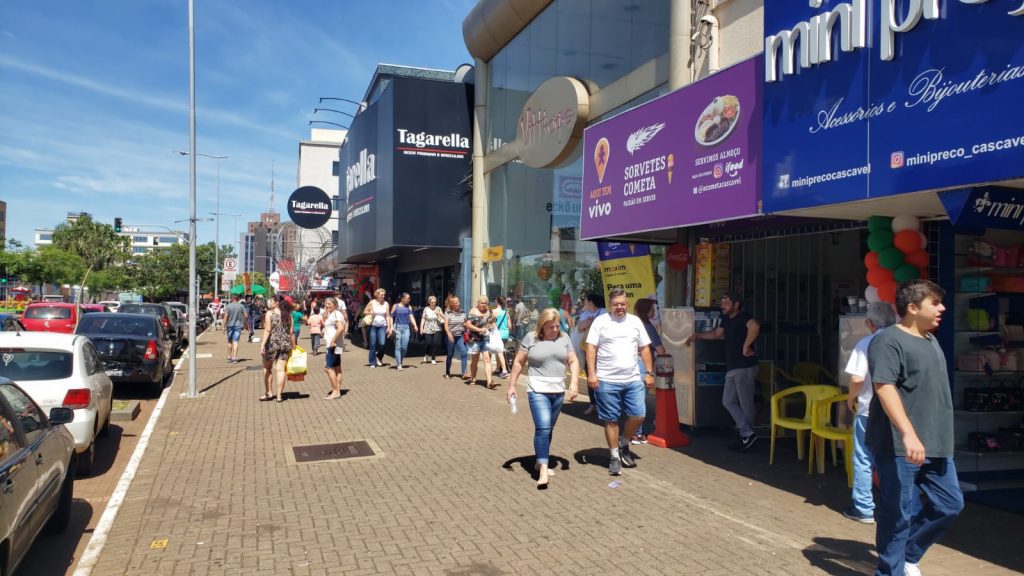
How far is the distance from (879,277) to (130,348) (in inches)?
463

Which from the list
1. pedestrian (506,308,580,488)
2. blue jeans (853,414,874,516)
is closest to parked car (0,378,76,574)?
pedestrian (506,308,580,488)

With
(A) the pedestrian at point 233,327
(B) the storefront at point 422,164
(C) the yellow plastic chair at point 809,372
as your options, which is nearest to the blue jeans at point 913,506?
(C) the yellow plastic chair at point 809,372

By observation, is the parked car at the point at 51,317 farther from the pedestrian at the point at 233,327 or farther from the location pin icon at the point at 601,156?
the location pin icon at the point at 601,156

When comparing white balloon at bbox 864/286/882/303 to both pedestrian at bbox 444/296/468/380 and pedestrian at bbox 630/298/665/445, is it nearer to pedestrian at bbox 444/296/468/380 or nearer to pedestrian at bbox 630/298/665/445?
pedestrian at bbox 630/298/665/445

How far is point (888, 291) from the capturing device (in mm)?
6566

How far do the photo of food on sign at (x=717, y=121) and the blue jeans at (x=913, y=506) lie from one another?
4337mm

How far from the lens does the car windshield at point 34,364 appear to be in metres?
7.54

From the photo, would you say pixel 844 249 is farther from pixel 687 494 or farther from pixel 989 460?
pixel 687 494

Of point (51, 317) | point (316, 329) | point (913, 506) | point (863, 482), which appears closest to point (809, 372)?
point (863, 482)

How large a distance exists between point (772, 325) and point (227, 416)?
26.2 ft

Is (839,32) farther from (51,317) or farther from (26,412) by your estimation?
(51,317)

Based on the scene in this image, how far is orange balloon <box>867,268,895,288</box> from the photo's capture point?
6515 mm

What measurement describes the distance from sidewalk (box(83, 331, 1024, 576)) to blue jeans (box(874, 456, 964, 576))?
0.62 m

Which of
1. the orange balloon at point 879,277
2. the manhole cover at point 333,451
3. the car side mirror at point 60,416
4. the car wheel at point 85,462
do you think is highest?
the orange balloon at point 879,277
